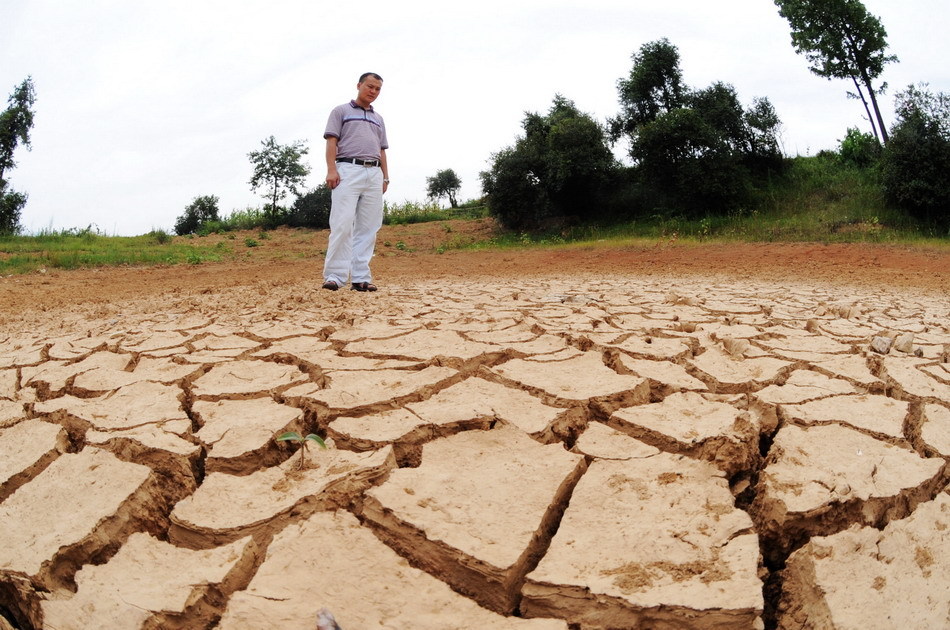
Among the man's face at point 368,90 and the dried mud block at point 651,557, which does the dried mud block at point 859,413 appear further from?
the man's face at point 368,90

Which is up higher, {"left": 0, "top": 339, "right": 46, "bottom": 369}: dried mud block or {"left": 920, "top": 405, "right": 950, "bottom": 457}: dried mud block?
{"left": 0, "top": 339, "right": 46, "bottom": 369}: dried mud block

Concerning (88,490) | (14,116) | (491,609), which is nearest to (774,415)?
(491,609)

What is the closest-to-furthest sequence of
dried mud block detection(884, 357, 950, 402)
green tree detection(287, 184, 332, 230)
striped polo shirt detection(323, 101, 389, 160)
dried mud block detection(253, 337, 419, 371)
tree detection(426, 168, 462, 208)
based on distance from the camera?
dried mud block detection(884, 357, 950, 402) → dried mud block detection(253, 337, 419, 371) → striped polo shirt detection(323, 101, 389, 160) → green tree detection(287, 184, 332, 230) → tree detection(426, 168, 462, 208)

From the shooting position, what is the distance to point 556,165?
13094mm

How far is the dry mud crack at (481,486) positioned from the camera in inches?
40.4

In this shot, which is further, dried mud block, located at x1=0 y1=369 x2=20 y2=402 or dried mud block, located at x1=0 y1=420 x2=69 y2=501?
dried mud block, located at x1=0 y1=369 x2=20 y2=402

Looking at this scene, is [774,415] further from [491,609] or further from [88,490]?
[88,490]

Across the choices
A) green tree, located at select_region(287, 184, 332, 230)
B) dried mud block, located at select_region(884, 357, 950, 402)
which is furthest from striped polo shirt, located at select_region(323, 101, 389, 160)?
green tree, located at select_region(287, 184, 332, 230)

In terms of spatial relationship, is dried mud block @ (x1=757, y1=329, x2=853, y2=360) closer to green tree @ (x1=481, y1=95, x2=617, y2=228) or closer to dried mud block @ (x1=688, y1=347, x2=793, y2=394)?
dried mud block @ (x1=688, y1=347, x2=793, y2=394)

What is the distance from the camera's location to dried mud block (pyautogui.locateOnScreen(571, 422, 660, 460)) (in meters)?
1.55

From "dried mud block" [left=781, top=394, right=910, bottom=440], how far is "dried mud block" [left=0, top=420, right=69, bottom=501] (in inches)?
78.0

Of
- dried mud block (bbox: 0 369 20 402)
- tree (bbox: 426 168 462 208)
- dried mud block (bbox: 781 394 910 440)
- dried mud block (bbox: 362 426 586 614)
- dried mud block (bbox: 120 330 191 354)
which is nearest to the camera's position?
dried mud block (bbox: 362 426 586 614)

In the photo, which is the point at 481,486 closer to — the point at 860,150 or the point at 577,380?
the point at 577,380

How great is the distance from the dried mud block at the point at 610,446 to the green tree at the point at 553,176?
11.8 m
